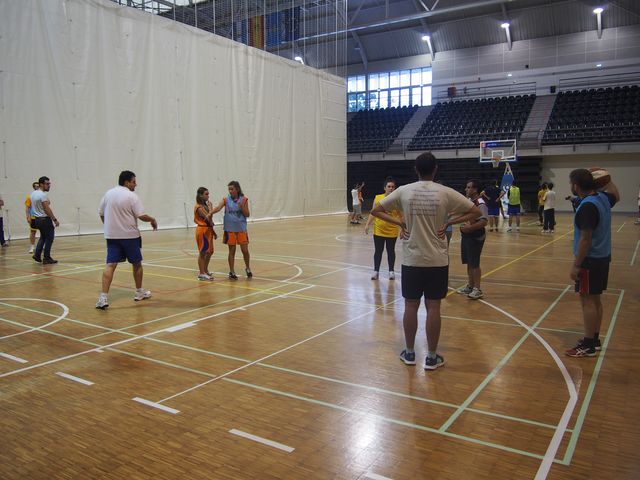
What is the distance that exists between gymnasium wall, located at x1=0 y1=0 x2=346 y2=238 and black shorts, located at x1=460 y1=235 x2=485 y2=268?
47.2ft

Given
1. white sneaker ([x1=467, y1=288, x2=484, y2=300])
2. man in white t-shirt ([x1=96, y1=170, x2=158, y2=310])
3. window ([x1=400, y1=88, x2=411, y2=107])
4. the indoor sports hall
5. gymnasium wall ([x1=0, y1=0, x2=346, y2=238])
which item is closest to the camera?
the indoor sports hall

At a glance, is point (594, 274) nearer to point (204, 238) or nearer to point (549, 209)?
point (204, 238)

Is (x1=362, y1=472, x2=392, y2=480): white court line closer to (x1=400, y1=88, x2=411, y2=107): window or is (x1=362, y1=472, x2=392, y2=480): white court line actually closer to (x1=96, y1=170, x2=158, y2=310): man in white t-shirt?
(x1=96, y1=170, x2=158, y2=310): man in white t-shirt

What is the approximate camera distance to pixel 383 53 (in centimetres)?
3762

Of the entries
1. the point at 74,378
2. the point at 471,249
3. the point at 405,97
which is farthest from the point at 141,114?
the point at 405,97

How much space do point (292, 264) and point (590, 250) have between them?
273 inches

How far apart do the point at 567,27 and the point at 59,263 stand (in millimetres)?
31740

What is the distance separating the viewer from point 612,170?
91.1ft

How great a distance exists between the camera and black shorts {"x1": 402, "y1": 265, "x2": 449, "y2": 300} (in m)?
4.41

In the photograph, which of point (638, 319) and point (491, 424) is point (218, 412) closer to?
point (491, 424)

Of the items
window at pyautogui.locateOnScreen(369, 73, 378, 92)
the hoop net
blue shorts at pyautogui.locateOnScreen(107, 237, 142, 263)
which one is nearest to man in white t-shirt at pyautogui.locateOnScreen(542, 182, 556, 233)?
the hoop net

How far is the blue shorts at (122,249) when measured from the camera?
690cm

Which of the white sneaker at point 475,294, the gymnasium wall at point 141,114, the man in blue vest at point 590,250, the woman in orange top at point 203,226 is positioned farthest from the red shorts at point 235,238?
the gymnasium wall at point 141,114

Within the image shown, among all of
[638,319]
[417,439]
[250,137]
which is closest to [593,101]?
[250,137]
